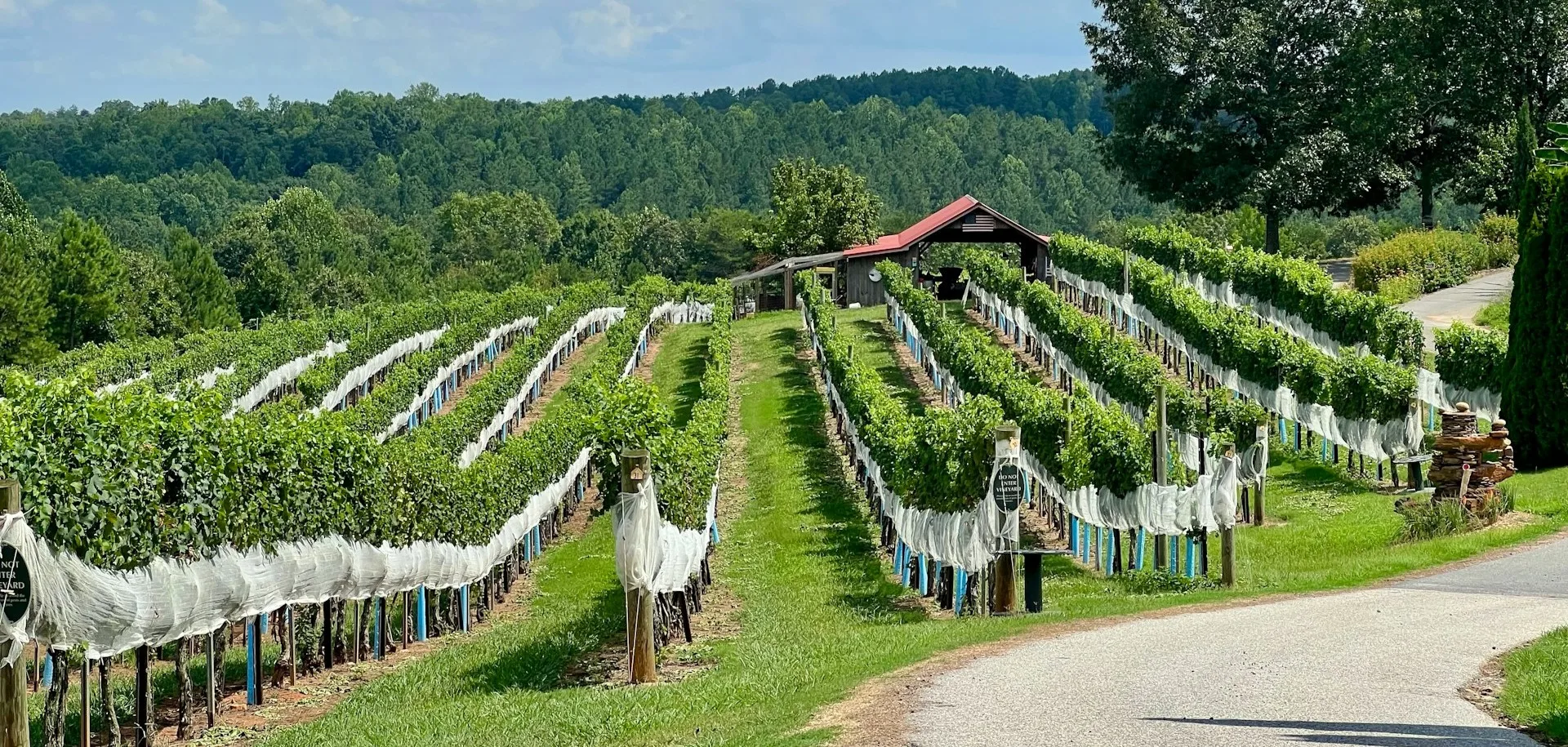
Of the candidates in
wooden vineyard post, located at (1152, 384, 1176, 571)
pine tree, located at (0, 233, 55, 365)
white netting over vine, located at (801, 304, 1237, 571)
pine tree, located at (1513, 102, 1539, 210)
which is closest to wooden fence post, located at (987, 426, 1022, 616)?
white netting over vine, located at (801, 304, 1237, 571)

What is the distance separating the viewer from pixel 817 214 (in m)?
97.1

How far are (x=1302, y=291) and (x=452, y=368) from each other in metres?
26.4

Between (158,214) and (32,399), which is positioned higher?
(158,214)

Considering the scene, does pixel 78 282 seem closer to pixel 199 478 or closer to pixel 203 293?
pixel 203 293

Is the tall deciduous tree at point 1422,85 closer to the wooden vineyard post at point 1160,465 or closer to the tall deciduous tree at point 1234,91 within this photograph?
the tall deciduous tree at point 1234,91

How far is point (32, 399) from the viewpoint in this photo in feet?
54.9

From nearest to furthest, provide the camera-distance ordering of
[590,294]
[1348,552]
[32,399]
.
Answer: [32,399], [1348,552], [590,294]

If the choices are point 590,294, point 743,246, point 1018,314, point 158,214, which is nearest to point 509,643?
point 1018,314

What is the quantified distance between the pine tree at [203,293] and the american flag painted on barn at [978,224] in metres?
42.4

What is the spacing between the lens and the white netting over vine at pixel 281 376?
53250mm

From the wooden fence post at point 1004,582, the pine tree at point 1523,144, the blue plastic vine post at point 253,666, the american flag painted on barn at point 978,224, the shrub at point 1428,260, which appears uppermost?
the pine tree at point 1523,144

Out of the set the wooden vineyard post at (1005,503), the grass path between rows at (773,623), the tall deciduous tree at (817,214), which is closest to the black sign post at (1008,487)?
the wooden vineyard post at (1005,503)

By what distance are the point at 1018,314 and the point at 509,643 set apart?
113 ft

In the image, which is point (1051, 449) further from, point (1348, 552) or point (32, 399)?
point (32, 399)
